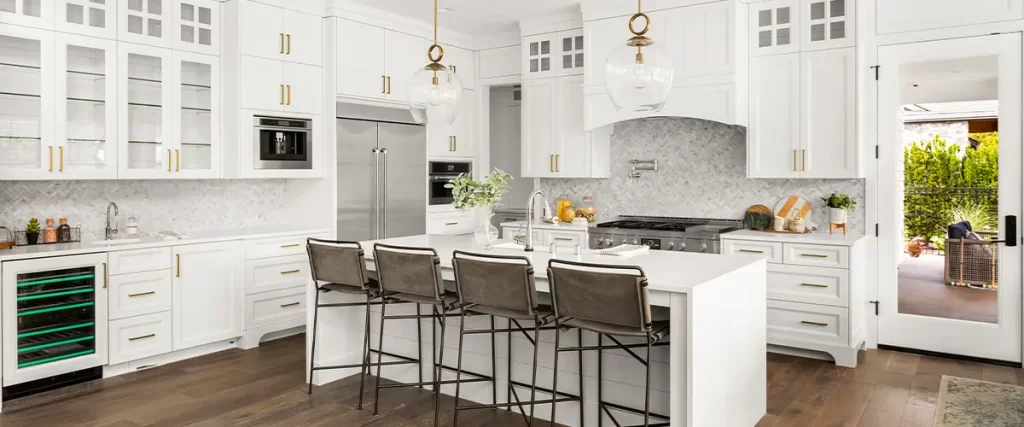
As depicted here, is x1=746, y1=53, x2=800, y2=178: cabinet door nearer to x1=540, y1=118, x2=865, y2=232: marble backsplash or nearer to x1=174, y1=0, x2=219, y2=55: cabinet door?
x1=540, y1=118, x2=865, y2=232: marble backsplash

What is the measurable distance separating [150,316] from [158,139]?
3.91 feet

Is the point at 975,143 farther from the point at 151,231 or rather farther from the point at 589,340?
the point at 151,231

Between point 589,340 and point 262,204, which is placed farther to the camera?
point 262,204

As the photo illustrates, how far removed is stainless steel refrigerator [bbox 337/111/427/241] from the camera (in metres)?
5.78

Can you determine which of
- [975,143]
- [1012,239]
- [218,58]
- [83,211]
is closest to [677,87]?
[975,143]

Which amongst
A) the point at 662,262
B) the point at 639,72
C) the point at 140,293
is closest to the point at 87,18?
the point at 140,293

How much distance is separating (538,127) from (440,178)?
3.45 ft

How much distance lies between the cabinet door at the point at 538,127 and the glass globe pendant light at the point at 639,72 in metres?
3.13

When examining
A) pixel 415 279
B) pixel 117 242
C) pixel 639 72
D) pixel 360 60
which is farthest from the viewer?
pixel 360 60

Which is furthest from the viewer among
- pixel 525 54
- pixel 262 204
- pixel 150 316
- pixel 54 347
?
pixel 525 54

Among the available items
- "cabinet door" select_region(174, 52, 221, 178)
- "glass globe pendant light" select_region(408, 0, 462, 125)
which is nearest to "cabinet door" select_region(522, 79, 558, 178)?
"glass globe pendant light" select_region(408, 0, 462, 125)

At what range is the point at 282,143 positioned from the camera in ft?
17.7

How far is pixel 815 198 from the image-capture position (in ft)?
17.7

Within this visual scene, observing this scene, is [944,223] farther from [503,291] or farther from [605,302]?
[503,291]
